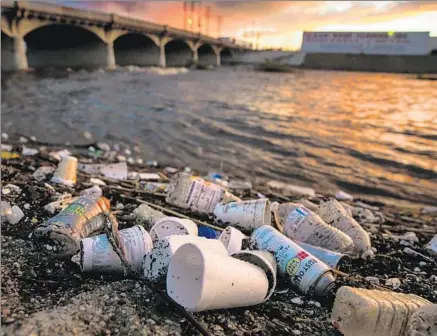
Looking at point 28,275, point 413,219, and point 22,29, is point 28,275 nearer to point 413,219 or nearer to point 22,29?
point 413,219

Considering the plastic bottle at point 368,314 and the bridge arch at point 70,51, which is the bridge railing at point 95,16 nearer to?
the bridge arch at point 70,51

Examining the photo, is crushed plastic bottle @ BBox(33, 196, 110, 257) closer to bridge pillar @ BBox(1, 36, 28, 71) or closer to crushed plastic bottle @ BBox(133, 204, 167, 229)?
crushed plastic bottle @ BBox(133, 204, 167, 229)

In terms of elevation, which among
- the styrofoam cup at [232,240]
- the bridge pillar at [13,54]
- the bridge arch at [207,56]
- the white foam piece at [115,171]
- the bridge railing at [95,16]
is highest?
the bridge railing at [95,16]

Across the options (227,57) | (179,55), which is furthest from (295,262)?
(227,57)

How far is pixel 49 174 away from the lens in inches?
158

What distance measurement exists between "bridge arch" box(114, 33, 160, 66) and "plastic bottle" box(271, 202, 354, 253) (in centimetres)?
3717

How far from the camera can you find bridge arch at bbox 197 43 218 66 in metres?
54.9

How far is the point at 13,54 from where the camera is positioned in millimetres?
25703

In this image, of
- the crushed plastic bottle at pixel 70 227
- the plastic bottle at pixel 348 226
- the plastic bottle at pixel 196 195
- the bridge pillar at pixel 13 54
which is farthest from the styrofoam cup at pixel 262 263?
the bridge pillar at pixel 13 54

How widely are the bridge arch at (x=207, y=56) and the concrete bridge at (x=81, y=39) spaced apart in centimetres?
120

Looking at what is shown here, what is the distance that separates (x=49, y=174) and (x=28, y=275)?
2127 millimetres

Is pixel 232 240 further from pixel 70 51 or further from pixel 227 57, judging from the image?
pixel 227 57

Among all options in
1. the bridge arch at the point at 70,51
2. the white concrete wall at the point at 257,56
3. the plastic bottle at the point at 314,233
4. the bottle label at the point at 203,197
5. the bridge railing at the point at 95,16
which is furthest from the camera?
the white concrete wall at the point at 257,56

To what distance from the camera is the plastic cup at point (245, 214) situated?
2.95m
